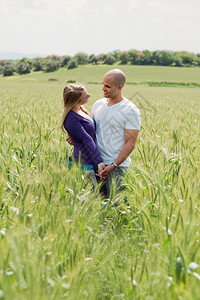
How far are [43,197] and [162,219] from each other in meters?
0.65

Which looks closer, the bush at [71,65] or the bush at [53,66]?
the bush at [71,65]

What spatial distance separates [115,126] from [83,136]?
0.32 metres

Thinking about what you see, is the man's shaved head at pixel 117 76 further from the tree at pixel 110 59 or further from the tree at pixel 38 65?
the tree at pixel 38 65

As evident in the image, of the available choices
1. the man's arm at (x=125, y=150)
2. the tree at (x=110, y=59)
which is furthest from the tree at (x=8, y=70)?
the man's arm at (x=125, y=150)

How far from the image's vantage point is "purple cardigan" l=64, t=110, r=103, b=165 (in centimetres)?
297

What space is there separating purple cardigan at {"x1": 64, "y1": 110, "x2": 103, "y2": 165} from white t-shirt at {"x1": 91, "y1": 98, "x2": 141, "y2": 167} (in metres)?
0.11

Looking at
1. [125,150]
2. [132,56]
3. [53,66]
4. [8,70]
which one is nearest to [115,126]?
[125,150]

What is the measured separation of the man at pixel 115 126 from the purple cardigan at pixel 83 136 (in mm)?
123

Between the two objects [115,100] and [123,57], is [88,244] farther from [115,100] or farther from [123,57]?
[123,57]

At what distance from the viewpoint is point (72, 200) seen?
215cm

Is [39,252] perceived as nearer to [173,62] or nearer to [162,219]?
[162,219]

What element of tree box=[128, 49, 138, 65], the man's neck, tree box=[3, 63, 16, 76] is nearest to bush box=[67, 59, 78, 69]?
tree box=[128, 49, 138, 65]

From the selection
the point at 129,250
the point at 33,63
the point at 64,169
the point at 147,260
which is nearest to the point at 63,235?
the point at 147,260

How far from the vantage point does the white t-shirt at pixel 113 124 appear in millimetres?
3078
